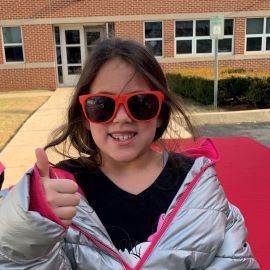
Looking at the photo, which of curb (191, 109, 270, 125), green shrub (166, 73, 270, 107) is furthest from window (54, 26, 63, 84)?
curb (191, 109, 270, 125)

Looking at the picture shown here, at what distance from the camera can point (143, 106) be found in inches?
60.3

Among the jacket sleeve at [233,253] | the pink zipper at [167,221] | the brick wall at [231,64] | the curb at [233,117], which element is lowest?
the brick wall at [231,64]

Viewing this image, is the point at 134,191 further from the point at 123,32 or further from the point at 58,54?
the point at 58,54

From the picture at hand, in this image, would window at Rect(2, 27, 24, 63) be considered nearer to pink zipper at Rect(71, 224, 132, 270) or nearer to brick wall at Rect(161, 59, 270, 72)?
brick wall at Rect(161, 59, 270, 72)

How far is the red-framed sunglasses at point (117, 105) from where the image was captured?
4.96 feet

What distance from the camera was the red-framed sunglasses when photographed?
4.96ft

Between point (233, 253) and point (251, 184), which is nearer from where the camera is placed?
point (233, 253)

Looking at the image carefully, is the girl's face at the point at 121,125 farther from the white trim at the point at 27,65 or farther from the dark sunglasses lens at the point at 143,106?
the white trim at the point at 27,65

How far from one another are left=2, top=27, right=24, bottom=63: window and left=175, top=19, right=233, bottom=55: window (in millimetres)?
6182

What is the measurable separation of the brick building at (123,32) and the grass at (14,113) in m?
3.52

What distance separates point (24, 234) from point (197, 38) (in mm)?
16523

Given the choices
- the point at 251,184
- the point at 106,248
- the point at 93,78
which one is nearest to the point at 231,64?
the point at 251,184

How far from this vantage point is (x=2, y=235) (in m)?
1.08

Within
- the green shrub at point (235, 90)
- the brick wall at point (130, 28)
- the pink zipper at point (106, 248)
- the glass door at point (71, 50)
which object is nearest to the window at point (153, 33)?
the brick wall at point (130, 28)
